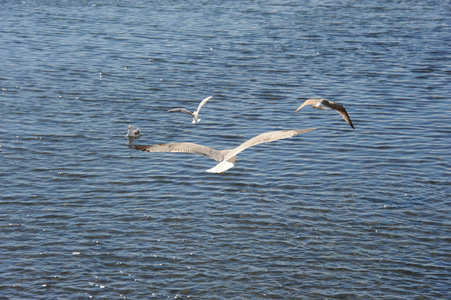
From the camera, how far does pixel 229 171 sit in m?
19.4

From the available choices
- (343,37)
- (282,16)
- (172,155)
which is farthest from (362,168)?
(282,16)

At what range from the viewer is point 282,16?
41.5 meters

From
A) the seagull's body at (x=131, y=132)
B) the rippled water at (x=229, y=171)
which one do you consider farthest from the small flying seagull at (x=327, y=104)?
the seagull's body at (x=131, y=132)

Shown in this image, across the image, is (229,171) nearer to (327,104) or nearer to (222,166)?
(327,104)

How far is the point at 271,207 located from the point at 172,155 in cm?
488

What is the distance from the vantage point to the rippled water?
13773 mm

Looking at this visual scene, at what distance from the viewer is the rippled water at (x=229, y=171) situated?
1377cm

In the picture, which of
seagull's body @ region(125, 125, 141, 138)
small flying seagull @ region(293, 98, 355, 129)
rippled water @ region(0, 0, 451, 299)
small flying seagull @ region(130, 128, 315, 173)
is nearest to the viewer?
small flying seagull @ region(130, 128, 315, 173)

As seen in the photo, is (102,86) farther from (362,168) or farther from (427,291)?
(427,291)

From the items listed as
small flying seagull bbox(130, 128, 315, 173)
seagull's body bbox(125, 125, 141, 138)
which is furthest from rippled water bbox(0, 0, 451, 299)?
small flying seagull bbox(130, 128, 315, 173)

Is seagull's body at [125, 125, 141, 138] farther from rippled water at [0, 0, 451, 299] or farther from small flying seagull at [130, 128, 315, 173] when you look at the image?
small flying seagull at [130, 128, 315, 173]

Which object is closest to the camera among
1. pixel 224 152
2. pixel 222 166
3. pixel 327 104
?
pixel 222 166

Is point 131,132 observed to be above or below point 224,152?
below

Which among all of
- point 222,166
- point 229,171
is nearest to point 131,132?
point 229,171
